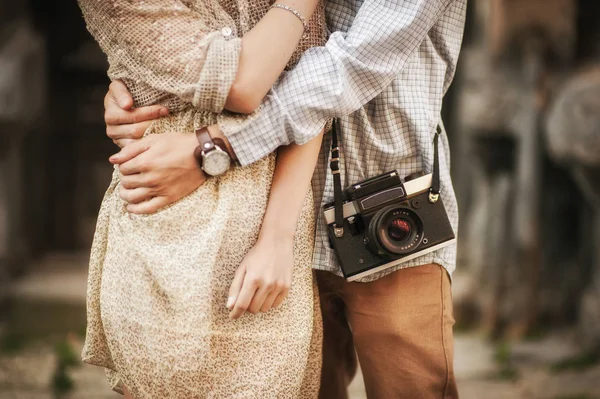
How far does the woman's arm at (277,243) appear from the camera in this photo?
4.76 ft

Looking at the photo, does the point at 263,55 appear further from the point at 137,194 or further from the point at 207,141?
the point at 137,194

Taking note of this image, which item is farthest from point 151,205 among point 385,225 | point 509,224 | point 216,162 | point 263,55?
point 509,224

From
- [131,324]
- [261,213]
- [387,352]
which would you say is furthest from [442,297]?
[131,324]

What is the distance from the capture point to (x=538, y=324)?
4812 mm

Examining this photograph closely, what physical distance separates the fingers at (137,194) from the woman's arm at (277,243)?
235mm

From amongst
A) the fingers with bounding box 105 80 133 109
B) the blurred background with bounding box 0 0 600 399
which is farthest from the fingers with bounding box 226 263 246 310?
the blurred background with bounding box 0 0 600 399

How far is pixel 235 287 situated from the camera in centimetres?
145

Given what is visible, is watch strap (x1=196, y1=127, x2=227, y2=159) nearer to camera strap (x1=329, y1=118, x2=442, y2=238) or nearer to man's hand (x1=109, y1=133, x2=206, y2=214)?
man's hand (x1=109, y1=133, x2=206, y2=214)

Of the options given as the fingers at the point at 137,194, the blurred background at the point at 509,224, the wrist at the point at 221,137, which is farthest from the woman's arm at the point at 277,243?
the blurred background at the point at 509,224

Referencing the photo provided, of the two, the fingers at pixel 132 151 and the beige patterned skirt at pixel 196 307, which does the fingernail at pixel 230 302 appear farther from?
the fingers at pixel 132 151

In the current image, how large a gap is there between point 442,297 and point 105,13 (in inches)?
38.1

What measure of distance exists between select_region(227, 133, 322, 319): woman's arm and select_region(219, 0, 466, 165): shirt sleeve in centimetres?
6

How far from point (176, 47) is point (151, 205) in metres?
0.32

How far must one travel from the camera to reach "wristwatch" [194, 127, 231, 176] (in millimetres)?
1466
